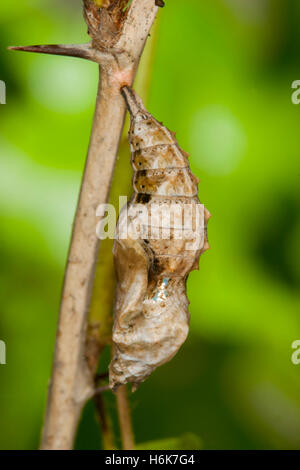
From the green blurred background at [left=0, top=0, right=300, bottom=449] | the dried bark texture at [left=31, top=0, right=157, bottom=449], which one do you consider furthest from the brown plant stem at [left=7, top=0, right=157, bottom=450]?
the green blurred background at [left=0, top=0, right=300, bottom=449]

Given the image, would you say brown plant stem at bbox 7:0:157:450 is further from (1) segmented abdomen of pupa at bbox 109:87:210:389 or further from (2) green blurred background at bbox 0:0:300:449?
(2) green blurred background at bbox 0:0:300:449

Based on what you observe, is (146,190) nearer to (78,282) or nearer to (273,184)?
(78,282)

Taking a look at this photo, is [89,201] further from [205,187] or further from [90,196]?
[205,187]

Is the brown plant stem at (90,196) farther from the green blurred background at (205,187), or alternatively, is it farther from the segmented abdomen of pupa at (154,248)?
the green blurred background at (205,187)

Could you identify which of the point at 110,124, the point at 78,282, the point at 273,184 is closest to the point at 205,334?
the point at 273,184

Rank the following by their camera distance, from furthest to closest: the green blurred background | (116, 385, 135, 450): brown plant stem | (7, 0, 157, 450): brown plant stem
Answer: the green blurred background < (116, 385, 135, 450): brown plant stem < (7, 0, 157, 450): brown plant stem

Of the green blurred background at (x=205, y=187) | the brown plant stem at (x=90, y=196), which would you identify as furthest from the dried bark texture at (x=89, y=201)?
the green blurred background at (x=205, y=187)
